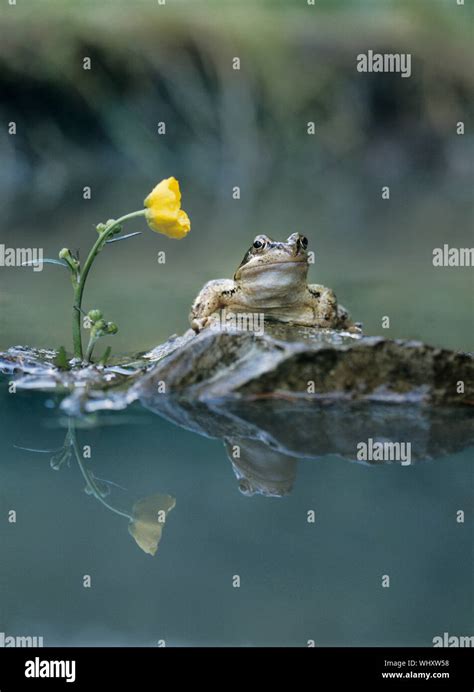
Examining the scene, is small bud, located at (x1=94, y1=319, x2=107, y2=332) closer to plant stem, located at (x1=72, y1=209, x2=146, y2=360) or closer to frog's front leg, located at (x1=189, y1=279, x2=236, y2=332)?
plant stem, located at (x1=72, y1=209, x2=146, y2=360)

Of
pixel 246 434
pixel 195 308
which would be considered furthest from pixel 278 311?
pixel 246 434

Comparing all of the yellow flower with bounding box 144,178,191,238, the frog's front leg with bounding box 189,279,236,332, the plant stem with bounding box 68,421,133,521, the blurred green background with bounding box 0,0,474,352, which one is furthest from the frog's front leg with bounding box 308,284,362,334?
the blurred green background with bounding box 0,0,474,352

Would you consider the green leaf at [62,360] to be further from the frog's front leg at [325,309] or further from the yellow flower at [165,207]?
the frog's front leg at [325,309]

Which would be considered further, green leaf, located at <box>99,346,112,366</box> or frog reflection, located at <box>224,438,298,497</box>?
green leaf, located at <box>99,346,112,366</box>

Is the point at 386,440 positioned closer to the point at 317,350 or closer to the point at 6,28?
the point at 317,350

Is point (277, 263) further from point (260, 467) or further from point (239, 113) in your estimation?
point (239, 113)

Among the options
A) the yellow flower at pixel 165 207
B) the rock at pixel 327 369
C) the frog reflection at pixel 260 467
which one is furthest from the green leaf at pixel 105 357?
the frog reflection at pixel 260 467
